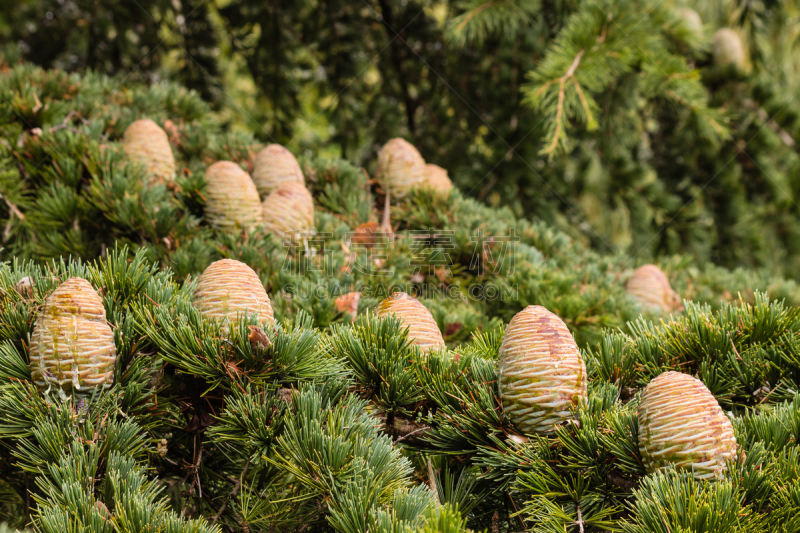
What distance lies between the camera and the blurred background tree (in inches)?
80.4

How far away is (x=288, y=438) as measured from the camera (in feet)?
1.77

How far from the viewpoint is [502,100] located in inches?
83.0

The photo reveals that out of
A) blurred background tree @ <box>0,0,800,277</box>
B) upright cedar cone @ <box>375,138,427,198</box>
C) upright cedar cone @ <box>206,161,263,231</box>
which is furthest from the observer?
blurred background tree @ <box>0,0,800,277</box>

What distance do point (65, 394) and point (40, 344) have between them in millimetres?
57

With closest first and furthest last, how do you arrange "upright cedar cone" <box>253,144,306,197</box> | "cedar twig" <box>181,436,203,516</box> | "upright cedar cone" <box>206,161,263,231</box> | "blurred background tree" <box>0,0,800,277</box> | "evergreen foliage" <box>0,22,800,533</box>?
"evergreen foliage" <box>0,22,800,533</box>
"cedar twig" <box>181,436,203,516</box>
"upright cedar cone" <box>206,161,263,231</box>
"upright cedar cone" <box>253,144,306,197</box>
"blurred background tree" <box>0,0,800,277</box>

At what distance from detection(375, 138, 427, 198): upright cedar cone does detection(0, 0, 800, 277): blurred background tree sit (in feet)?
2.18

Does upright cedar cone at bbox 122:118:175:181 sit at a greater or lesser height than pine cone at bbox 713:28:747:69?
lesser

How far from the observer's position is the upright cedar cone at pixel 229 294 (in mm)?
649

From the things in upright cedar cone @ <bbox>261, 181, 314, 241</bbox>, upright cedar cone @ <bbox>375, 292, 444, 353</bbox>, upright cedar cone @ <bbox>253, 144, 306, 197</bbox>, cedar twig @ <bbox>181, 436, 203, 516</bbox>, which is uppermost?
upright cedar cone @ <bbox>253, 144, 306, 197</bbox>

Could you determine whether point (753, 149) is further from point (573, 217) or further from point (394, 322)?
point (394, 322)

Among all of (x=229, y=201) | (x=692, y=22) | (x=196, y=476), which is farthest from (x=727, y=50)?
(x=196, y=476)

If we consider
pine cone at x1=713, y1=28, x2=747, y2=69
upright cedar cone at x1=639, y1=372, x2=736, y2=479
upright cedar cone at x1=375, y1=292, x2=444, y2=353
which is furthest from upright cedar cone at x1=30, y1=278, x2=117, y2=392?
pine cone at x1=713, y1=28, x2=747, y2=69

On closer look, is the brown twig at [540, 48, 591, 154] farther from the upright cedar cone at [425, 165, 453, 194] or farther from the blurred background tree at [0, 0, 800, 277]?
the blurred background tree at [0, 0, 800, 277]

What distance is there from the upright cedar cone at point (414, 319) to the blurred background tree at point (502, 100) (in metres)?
1.31
